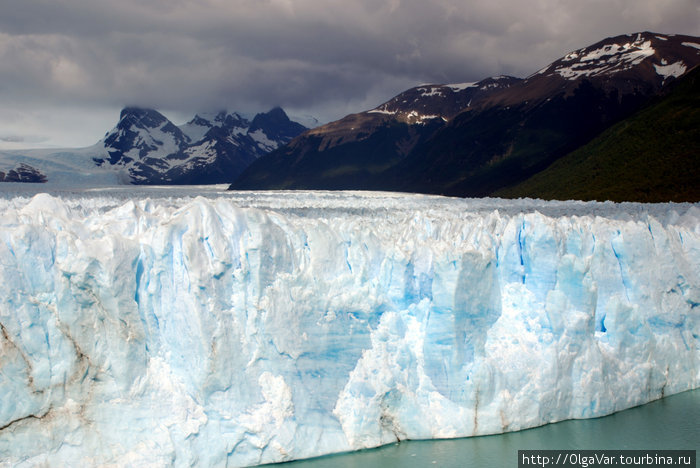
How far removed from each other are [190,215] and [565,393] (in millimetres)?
9034

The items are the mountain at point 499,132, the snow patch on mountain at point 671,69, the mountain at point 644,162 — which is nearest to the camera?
the mountain at point 644,162

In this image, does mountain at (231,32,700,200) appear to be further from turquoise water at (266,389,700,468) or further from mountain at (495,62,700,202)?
turquoise water at (266,389,700,468)

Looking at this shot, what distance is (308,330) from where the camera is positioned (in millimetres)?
13070

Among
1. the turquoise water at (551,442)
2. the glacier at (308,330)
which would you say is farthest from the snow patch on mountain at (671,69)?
the turquoise water at (551,442)

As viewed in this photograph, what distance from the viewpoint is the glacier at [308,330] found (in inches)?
450

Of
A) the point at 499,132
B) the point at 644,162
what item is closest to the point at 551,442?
the point at 644,162

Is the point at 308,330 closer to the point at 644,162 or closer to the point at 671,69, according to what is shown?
the point at 644,162

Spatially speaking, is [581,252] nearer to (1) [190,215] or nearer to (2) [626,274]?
(2) [626,274]

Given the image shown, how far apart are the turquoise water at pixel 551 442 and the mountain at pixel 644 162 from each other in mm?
19696

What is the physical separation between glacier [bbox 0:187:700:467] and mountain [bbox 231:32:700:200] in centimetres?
4896

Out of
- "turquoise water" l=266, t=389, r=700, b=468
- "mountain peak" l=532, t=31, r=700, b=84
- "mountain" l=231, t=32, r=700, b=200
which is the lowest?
"turquoise water" l=266, t=389, r=700, b=468

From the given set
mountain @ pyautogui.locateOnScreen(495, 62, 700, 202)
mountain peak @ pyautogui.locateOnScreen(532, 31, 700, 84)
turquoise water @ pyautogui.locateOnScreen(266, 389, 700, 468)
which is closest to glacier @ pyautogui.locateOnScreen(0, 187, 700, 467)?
turquoise water @ pyautogui.locateOnScreen(266, 389, 700, 468)

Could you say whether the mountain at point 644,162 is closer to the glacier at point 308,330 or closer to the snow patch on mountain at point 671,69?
the glacier at point 308,330

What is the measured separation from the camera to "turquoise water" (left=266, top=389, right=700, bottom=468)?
12320 mm
